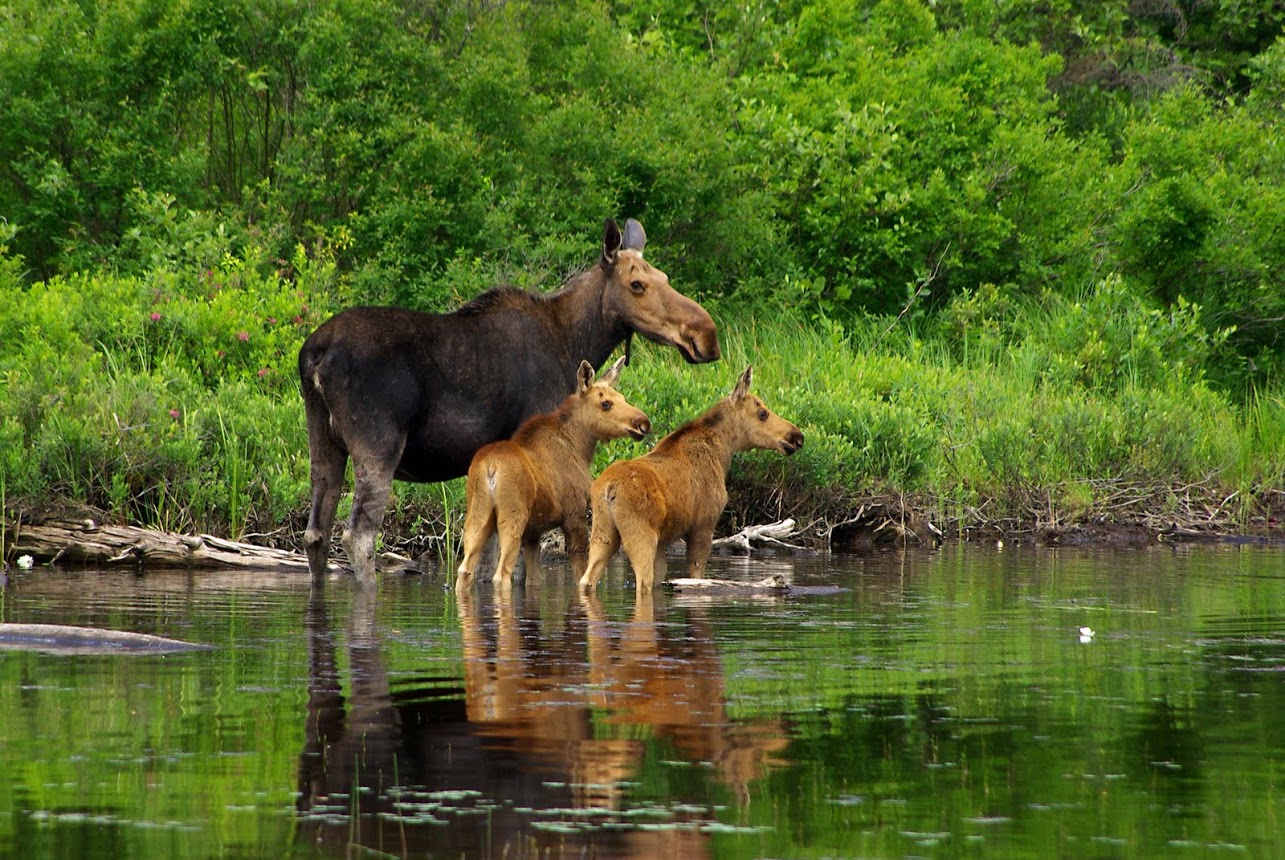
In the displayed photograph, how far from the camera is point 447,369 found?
479 inches

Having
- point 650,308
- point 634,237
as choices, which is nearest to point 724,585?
point 650,308

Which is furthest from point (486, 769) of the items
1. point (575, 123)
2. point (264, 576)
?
point (575, 123)

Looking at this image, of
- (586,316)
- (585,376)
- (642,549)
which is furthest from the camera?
(586,316)

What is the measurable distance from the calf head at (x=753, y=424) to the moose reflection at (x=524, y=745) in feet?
13.3

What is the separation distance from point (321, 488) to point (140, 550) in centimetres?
196

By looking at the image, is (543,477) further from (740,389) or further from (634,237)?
(634,237)

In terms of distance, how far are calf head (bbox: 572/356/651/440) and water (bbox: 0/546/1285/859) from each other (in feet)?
5.39

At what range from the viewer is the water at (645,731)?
5027mm

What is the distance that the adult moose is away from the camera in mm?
11828

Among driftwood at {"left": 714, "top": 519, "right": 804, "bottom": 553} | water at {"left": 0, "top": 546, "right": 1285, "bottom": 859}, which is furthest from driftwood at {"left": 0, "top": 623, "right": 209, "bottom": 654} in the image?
driftwood at {"left": 714, "top": 519, "right": 804, "bottom": 553}

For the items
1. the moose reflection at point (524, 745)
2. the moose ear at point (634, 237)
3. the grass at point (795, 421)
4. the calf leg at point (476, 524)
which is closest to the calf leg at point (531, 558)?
the calf leg at point (476, 524)

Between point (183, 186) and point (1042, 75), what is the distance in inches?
481

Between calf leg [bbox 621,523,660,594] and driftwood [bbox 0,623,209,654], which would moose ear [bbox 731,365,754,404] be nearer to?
calf leg [bbox 621,523,660,594]

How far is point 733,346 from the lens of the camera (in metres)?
20.9
